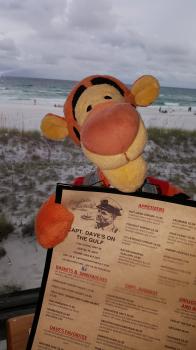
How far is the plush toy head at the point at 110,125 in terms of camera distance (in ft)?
2.22

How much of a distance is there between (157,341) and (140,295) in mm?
110

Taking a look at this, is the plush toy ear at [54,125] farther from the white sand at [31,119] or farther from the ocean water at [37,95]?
the ocean water at [37,95]

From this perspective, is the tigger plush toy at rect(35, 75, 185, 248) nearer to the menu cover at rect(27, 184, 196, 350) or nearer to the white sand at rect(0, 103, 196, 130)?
the menu cover at rect(27, 184, 196, 350)

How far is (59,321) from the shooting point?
809 mm

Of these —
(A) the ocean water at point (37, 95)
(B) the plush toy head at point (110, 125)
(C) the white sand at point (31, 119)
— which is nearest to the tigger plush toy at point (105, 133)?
(B) the plush toy head at point (110, 125)

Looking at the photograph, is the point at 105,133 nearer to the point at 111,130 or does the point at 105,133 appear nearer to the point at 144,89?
the point at 111,130

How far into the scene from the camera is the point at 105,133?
67 centimetres

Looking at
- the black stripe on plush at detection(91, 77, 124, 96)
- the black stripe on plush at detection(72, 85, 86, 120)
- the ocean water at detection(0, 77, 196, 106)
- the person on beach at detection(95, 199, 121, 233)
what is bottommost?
the person on beach at detection(95, 199, 121, 233)

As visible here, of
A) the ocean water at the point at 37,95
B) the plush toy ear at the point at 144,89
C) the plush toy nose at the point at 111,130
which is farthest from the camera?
the ocean water at the point at 37,95

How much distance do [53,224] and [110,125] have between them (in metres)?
0.26

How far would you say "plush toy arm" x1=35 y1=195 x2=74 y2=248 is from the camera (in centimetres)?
78

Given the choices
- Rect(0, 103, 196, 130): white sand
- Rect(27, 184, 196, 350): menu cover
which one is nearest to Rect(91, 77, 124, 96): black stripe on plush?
Rect(27, 184, 196, 350): menu cover

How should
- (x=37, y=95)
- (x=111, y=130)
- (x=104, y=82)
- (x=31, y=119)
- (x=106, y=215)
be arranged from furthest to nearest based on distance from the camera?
(x=37, y=95)
(x=31, y=119)
(x=104, y=82)
(x=106, y=215)
(x=111, y=130)

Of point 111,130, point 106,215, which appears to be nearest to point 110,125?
point 111,130
